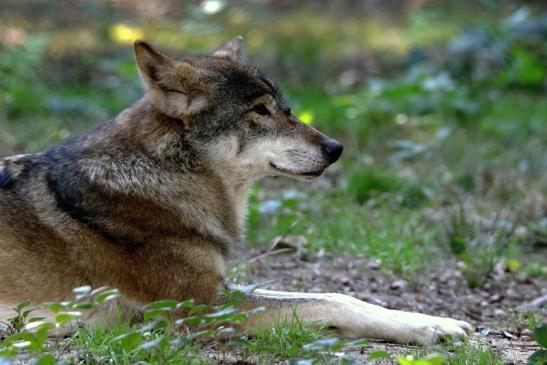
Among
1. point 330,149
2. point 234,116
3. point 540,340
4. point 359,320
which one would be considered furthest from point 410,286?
point 540,340

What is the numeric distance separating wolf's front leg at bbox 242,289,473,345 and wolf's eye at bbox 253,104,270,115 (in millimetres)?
1036

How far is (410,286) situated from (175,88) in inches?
90.5

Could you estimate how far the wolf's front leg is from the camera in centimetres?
459

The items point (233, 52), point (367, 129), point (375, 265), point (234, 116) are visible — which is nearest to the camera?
point (234, 116)

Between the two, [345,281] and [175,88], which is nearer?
[175,88]

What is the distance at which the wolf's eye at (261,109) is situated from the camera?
5059 millimetres

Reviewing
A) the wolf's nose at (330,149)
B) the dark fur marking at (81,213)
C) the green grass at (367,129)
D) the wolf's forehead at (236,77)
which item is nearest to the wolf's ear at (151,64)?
the wolf's forehead at (236,77)

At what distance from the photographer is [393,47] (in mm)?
13195

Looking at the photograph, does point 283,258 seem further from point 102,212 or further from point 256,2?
point 256,2

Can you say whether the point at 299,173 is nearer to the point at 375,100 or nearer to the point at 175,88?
the point at 175,88

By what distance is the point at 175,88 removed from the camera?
4832 mm

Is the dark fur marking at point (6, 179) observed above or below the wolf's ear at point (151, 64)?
below

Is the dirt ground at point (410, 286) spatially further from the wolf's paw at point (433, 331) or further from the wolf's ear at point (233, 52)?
the wolf's ear at point (233, 52)

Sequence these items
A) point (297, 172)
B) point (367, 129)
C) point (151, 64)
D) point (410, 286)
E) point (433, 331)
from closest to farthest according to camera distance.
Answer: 1. point (433, 331)
2. point (151, 64)
3. point (297, 172)
4. point (410, 286)
5. point (367, 129)
